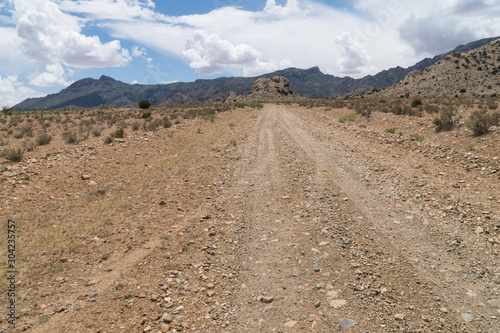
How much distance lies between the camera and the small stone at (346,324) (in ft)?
12.0

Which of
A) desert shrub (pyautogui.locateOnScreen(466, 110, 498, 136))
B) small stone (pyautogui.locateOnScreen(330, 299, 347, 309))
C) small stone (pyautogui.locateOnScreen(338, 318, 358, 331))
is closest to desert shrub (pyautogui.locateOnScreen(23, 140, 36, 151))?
small stone (pyautogui.locateOnScreen(330, 299, 347, 309))

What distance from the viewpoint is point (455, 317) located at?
363 centimetres

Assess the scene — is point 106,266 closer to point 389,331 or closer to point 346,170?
point 389,331

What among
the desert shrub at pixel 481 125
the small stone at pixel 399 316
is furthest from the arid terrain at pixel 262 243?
the desert shrub at pixel 481 125

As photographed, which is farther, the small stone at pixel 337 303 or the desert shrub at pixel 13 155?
the desert shrub at pixel 13 155

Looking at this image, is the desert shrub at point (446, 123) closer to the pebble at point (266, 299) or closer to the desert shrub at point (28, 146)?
the pebble at point (266, 299)

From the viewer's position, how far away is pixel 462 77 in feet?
291

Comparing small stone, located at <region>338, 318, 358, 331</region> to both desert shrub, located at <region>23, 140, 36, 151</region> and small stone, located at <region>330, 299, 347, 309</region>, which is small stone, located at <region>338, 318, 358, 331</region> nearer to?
small stone, located at <region>330, 299, 347, 309</region>

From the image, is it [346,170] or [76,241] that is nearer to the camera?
[76,241]

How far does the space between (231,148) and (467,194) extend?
11208mm

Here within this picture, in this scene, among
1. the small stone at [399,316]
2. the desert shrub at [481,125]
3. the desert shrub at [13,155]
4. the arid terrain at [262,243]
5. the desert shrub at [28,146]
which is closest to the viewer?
the small stone at [399,316]

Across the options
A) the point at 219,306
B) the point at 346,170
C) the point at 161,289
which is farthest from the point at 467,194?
the point at 161,289

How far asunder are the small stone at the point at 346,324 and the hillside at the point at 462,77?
96358 millimetres

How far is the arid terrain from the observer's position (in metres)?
4.03
